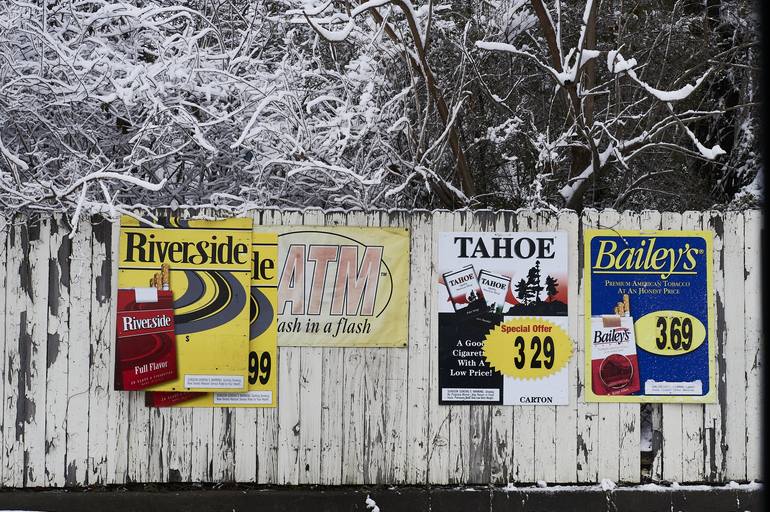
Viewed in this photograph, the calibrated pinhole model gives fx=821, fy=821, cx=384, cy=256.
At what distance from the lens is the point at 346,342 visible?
5.98m

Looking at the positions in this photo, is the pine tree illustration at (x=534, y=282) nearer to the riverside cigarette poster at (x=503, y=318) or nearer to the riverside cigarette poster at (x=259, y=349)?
the riverside cigarette poster at (x=503, y=318)

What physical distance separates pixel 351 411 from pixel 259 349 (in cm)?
81

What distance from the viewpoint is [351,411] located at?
5.95 m

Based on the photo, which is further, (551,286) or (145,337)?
(551,286)

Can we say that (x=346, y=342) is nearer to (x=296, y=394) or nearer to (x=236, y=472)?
(x=296, y=394)

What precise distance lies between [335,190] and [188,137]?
1.26 meters

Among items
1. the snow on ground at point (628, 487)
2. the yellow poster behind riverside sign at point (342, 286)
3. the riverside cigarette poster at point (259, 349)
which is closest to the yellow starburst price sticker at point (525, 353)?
the yellow poster behind riverside sign at point (342, 286)

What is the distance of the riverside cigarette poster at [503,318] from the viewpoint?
5988 mm

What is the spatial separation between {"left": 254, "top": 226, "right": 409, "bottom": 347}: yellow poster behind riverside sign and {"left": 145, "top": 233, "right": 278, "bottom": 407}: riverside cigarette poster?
6cm

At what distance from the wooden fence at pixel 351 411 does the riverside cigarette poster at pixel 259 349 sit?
83mm

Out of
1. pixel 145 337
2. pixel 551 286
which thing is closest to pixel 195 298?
pixel 145 337

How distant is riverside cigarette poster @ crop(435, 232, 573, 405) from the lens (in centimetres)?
599

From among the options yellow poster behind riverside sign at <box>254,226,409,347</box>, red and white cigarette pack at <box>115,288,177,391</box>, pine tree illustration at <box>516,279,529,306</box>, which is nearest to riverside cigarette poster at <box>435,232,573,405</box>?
pine tree illustration at <box>516,279,529,306</box>

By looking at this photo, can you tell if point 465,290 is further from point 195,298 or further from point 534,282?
point 195,298
